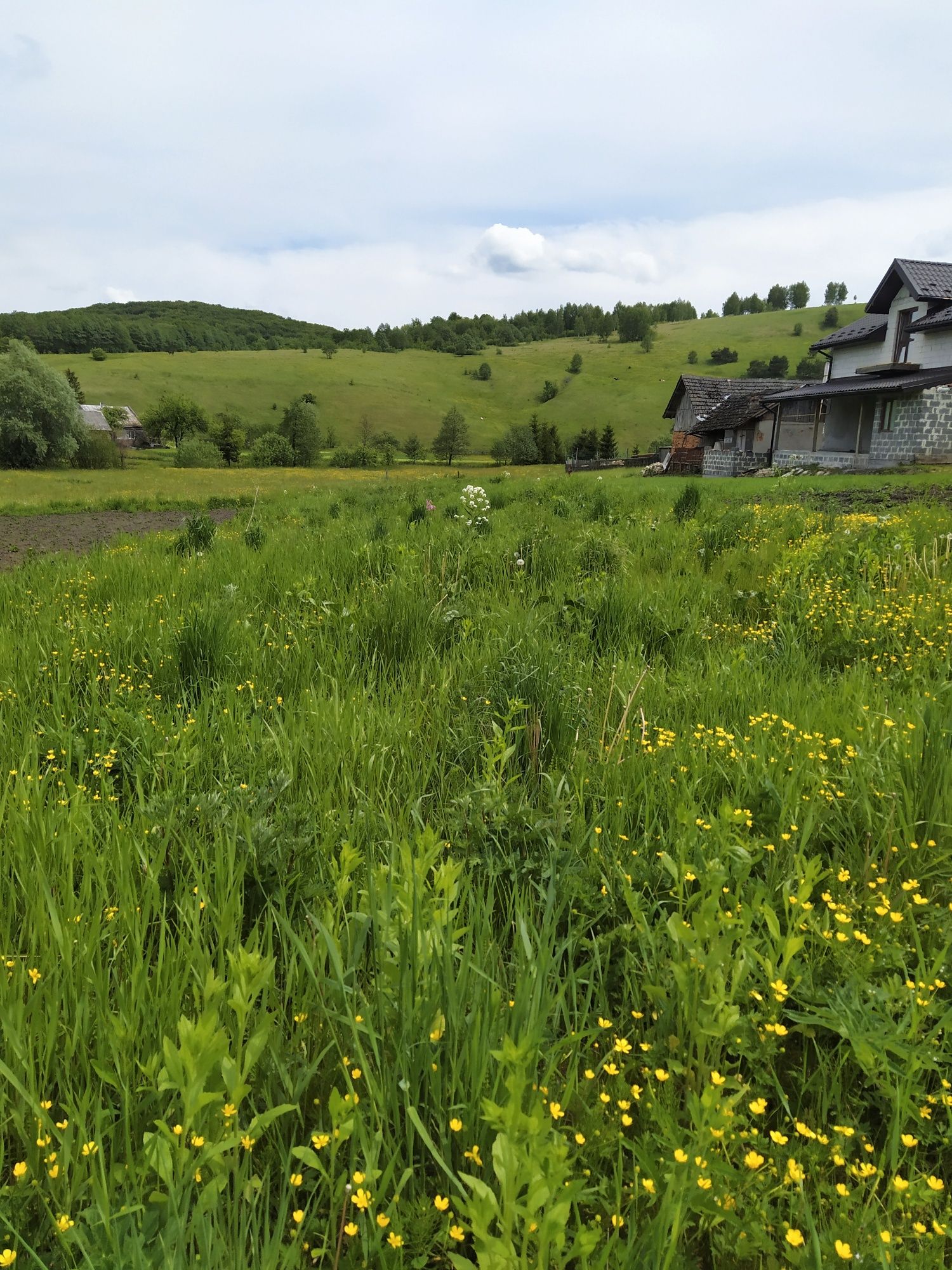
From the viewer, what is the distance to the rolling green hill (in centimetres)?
12938

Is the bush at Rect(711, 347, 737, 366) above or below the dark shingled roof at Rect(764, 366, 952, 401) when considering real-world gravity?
above

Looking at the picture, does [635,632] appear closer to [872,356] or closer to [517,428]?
[872,356]

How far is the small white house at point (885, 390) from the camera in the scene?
106 feet

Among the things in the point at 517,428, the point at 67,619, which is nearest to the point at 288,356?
the point at 517,428

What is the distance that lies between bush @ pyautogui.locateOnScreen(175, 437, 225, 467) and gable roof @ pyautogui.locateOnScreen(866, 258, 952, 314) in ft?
237

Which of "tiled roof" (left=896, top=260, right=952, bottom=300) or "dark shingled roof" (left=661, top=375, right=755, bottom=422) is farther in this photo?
"dark shingled roof" (left=661, top=375, right=755, bottom=422)

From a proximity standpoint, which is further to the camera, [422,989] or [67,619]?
[67,619]

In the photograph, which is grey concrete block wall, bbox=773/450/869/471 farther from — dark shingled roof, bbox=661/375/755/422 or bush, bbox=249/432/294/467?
bush, bbox=249/432/294/467

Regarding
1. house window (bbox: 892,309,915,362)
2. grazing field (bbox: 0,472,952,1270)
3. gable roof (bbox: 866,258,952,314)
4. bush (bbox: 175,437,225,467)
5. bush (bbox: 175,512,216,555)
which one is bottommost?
grazing field (bbox: 0,472,952,1270)

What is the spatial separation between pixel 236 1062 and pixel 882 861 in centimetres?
204

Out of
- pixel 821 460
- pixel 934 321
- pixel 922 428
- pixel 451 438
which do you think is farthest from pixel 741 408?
pixel 451 438

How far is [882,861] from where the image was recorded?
2.29 m

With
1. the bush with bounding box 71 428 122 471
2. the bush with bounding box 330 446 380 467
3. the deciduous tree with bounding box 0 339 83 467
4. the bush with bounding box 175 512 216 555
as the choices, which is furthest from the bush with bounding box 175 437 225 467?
the bush with bounding box 175 512 216 555

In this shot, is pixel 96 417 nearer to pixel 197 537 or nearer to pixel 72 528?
pixel 72 528
